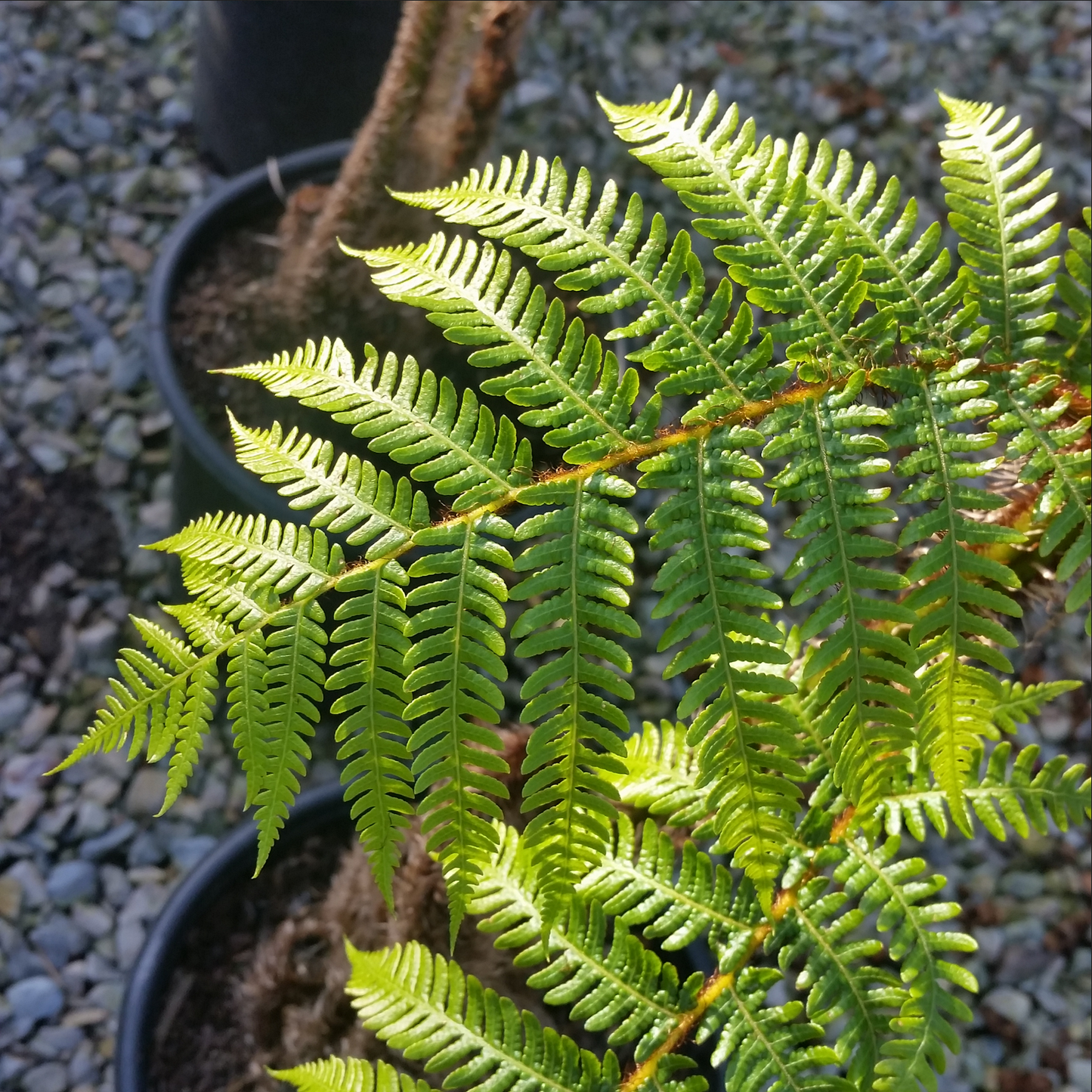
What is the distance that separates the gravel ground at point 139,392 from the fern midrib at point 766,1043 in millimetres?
1333

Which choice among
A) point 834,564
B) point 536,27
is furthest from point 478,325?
point 536,27

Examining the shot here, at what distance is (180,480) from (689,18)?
2.32 meters

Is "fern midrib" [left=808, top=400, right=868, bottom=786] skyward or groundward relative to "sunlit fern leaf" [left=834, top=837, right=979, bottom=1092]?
skyward

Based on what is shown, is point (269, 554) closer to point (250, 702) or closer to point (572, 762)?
point (250, 702)

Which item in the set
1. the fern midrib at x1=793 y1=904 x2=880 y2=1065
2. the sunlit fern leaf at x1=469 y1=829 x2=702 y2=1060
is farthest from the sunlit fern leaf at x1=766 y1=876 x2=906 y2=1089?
the sunlit fern leaf at x1=469 y1=829 x2=702 y2=1060

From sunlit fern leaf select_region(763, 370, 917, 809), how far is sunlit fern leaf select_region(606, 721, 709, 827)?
0.37 metres

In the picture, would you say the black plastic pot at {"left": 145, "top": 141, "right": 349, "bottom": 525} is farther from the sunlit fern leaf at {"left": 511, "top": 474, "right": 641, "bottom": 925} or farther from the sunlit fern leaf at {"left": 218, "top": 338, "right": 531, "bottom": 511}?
the sunlit fern leaf at {"left": 511, "top": 474, "right": 641, "bottom": 925}

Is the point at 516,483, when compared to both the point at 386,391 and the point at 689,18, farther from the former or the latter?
the point at 689,18

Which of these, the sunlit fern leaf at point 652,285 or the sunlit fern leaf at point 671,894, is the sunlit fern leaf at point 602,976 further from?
the sunlit fern leaf at point 652,285

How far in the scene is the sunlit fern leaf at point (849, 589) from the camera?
0.89 meters

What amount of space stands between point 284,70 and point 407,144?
3.77ft

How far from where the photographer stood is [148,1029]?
5.64 feet

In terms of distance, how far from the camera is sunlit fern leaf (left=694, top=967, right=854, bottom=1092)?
1.06m

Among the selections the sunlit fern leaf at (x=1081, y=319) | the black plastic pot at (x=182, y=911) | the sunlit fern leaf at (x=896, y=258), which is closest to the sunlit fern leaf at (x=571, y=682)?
the sunlit fern leaf at (x=896, y=258)
